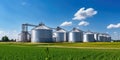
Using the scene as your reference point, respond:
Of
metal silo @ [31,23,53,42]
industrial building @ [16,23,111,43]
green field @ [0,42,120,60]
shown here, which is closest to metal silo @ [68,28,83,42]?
industrial building @ [16,23,111,43]

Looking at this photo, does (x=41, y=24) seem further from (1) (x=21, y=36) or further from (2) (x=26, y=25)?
(1) (x=21, y=36)

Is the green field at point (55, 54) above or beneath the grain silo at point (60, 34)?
beneath

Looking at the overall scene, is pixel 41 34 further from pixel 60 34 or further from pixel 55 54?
pixel 55 54

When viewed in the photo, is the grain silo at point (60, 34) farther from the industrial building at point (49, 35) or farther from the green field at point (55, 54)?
the green field at point (55, 54)

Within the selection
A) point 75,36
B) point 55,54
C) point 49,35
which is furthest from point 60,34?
point 55,54

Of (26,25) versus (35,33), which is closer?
(35,33)

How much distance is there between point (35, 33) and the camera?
140 metres

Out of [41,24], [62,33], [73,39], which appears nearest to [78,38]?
[73,39]

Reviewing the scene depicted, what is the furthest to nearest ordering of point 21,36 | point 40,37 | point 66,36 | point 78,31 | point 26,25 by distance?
1. point 66,36
2. point 78,31
3. point 21,36
4. point 26,25
5. point 40,37

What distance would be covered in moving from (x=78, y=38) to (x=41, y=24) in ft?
117

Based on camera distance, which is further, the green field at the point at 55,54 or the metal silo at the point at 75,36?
the metal silo at the point at 75,36

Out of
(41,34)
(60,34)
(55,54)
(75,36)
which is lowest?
(55,54)

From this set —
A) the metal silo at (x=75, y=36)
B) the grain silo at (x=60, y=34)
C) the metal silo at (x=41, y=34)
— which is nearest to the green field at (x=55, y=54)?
the metal silo at (x=41, y=34)

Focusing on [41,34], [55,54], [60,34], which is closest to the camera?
[55,54]
